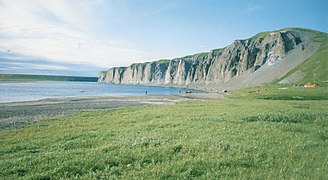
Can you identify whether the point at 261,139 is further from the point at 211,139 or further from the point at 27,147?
the point at 27,147

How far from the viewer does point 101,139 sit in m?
18.5

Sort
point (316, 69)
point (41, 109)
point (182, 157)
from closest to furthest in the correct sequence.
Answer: point (182, 157), point (41, 109), point (316, 69)

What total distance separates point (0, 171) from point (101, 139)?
7.13m

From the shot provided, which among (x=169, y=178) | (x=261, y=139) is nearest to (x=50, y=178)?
(x=169, y=178)

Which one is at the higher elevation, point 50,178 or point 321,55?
point 321,55

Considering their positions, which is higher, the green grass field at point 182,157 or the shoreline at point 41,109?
the green grass field at point 182,157

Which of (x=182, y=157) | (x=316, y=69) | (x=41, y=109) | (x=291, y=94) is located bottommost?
(x=41, y=109)

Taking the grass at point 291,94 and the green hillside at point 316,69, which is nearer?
the grass at point 291,94

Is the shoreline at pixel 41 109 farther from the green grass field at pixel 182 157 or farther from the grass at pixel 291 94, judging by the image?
the grass at pixel 291 94

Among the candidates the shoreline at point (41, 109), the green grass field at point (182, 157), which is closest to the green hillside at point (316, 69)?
the shoreline at point (41, 109)

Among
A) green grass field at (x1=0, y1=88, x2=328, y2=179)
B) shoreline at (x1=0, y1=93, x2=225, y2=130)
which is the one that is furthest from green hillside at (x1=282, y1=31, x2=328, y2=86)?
green grass field at (x1=0, y1=88, x2=328, y2=179)

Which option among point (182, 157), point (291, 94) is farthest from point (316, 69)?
point (182, 157)

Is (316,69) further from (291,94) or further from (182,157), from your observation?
(182,157)

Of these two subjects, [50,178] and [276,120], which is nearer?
[50,178]
